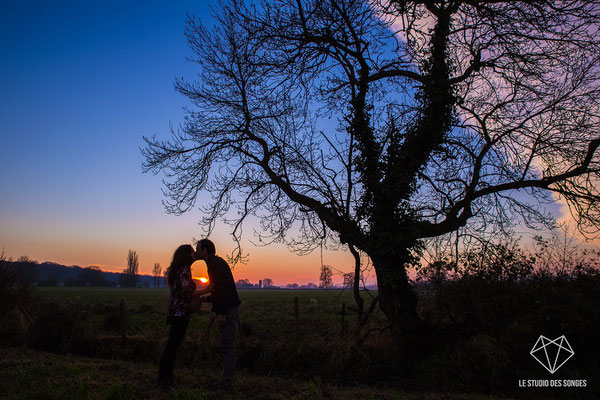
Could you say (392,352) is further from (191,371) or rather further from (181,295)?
(181,295)

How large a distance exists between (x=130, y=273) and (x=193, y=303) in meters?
142

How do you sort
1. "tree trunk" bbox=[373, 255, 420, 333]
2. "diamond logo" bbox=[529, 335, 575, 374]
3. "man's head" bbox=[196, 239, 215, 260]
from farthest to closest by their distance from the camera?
"tree trunk" bbox=[373, 255, 420, 333] < "diamond logo" bbox=[529, 335, 575, 374] < "man's head" bbox=[196, 239, 215, 260]

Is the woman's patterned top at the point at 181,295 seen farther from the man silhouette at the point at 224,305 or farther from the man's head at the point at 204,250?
the man's head at the point at 204,250

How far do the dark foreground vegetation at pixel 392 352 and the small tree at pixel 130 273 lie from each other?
134091 millimetres

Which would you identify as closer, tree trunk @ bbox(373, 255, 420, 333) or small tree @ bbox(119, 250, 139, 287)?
tree trunk @ bbox(373, 255, 420, 333)

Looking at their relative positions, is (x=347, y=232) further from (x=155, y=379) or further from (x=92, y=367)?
(x=92, y=367)

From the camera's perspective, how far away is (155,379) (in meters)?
6.01

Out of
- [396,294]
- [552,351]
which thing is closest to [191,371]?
[396,294]

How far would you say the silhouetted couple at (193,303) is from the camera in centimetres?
533

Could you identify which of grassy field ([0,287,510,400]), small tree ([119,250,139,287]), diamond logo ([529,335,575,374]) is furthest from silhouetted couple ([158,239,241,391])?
small tree ([119,250,139,287])

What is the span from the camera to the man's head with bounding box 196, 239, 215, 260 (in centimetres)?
570

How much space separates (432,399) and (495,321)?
10.8 ft

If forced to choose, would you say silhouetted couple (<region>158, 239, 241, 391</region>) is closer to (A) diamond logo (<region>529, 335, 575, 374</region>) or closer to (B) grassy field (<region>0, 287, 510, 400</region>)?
(B) grassy field (<region>0, 287, 510, 400</region>)

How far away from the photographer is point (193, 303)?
538 cm
